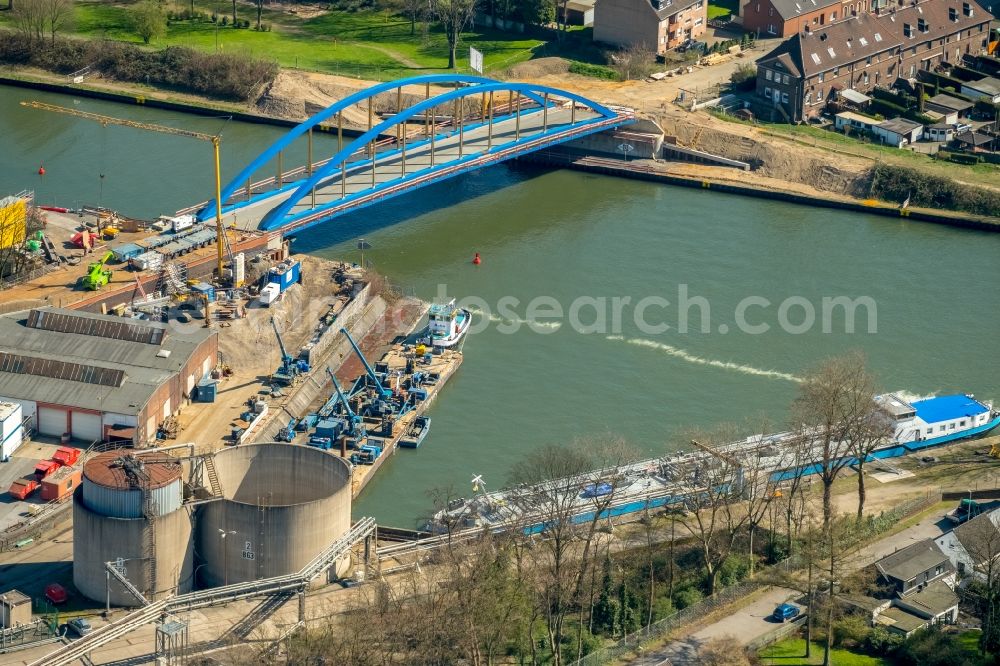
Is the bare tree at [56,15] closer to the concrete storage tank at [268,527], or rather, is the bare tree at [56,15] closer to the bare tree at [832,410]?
the concrete storage tank at [268,527]

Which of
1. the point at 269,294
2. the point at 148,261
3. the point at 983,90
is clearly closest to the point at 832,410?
the point at 269,294

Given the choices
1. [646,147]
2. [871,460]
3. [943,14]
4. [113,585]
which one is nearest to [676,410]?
[871,460]

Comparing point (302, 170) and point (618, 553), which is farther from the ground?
point (302, 170)

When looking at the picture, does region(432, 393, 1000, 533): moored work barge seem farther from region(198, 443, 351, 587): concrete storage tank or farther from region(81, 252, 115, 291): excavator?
region(81, 252, 115, 291): excavator

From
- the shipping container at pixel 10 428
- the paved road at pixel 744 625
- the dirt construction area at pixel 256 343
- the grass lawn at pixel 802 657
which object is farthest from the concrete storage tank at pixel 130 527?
the grass lawn at pixel 802 657

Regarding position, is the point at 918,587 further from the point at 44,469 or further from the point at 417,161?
the point at 417,161

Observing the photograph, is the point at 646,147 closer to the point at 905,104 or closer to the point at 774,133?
the point at 774,133

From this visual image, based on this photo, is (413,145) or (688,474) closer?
(688,474)
